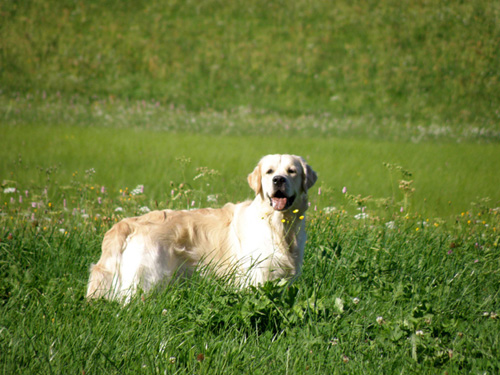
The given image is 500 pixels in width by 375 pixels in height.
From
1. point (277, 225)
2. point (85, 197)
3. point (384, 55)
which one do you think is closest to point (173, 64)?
point (384, 55)

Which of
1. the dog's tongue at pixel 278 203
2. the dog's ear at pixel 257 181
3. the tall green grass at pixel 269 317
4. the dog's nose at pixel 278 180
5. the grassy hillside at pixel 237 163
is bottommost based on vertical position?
the grassy hillside at pixel 237 163

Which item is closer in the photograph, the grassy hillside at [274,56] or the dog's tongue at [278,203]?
the dog's tongue at [278,203]

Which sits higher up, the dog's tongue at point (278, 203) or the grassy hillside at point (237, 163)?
the dog's tongue at point (278, 203)

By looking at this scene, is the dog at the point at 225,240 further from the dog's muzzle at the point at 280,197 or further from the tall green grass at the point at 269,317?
the tall green grass at the point at 269,317

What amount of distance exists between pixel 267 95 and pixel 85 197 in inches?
498

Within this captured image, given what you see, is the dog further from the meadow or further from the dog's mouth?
the meadow

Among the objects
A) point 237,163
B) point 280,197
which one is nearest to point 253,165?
point 237,163

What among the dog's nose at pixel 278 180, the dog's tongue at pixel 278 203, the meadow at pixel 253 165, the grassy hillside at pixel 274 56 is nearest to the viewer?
the meadow at pixel 253 165

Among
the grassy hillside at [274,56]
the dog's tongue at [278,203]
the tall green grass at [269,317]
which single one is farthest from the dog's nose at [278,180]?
Answer: the grassy hillside at [274,56]

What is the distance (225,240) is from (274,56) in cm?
1691

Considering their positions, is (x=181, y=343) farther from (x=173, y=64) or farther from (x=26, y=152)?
(x=173, y=64)

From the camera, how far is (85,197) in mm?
6395

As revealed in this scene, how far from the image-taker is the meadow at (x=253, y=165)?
10.9 ft

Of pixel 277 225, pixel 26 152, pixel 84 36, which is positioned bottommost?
pixel 26 152
